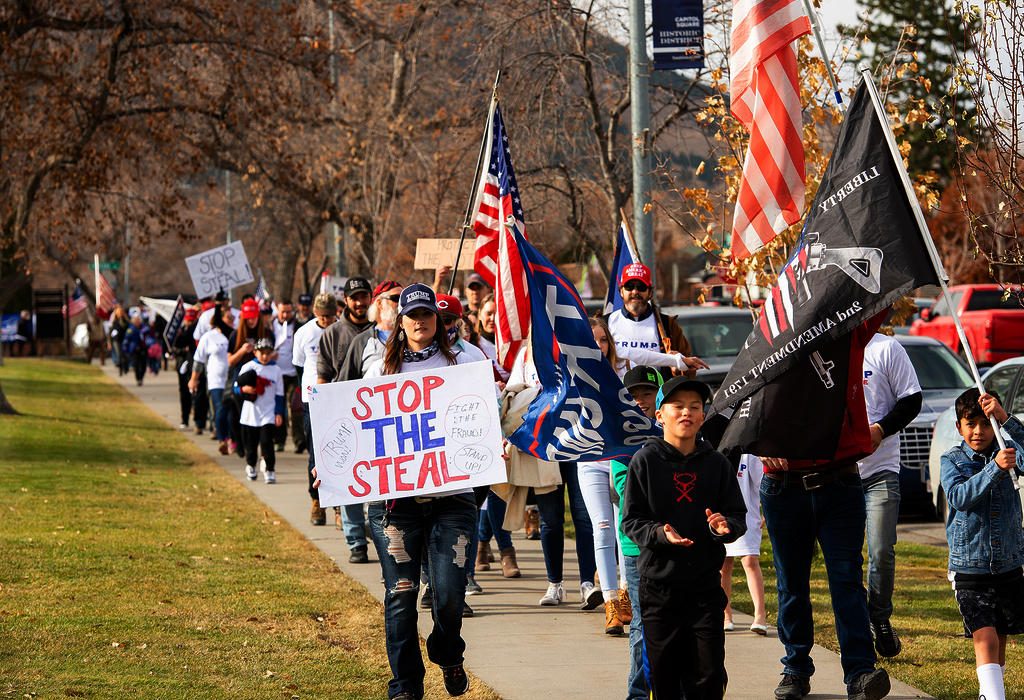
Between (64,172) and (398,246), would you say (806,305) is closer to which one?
(64,172)

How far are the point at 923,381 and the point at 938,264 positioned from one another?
858 centimetres

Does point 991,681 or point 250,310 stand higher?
point 250,310

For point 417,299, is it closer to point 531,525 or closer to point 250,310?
point 531,525

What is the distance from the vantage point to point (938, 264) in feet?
18.1

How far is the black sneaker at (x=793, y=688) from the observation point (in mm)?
6230

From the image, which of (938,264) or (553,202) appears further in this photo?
(553,202)

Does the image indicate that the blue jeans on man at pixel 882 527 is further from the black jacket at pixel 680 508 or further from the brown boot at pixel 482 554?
the brown boot at pixel 482 554

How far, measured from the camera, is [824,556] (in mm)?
6168

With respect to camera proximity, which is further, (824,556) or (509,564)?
(509,564)

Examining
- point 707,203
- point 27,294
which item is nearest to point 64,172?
point 707,203

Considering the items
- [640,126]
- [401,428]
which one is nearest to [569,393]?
[401,428]

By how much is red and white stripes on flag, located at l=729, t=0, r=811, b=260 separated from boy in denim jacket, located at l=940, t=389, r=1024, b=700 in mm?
1543

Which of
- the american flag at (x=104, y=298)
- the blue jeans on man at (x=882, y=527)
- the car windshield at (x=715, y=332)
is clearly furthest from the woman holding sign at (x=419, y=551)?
the american flag at (x=104, y=298)

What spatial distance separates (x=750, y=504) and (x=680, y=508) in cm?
285
